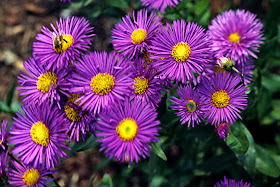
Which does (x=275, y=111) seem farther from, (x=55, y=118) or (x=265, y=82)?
(x=55, y=118)

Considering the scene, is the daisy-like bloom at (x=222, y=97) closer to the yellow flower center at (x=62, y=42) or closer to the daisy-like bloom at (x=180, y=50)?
the daisy-like bloom at (x=180, y=50)

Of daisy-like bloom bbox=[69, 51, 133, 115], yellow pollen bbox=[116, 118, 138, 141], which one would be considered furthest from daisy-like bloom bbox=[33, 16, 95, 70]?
yellow pollen bbox=[116, 118, 138, 141]

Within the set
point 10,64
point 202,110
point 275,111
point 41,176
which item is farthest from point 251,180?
point 10,64

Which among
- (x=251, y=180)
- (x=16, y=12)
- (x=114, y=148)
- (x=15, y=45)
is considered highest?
(x=16, y=12)

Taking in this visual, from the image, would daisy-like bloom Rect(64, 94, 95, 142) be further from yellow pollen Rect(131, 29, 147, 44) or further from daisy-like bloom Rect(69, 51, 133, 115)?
yellow pollen Rect(131, 29, 147, 44)

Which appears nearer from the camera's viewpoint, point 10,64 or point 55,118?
point 55,118

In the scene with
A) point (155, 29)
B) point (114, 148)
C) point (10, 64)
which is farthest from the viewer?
point (10, 64)

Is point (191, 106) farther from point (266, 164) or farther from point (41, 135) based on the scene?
point (266, 164)
